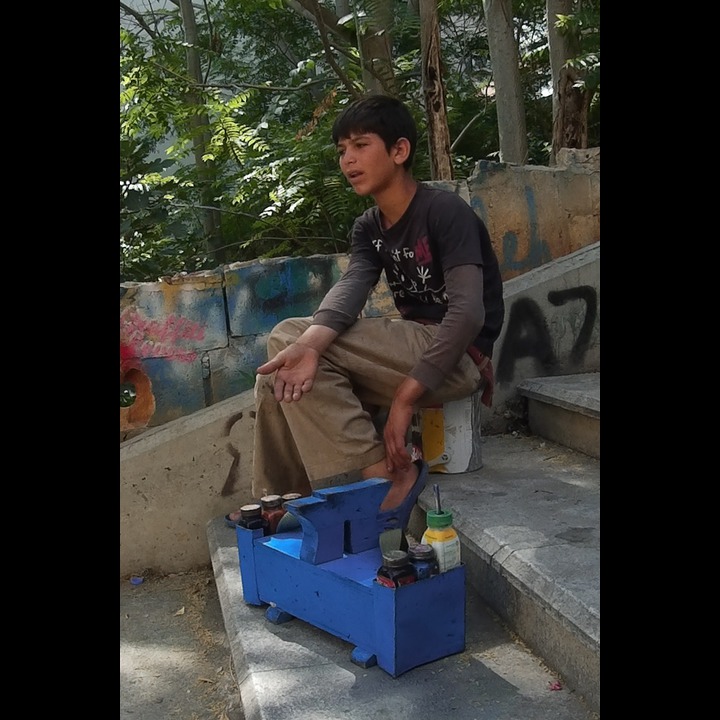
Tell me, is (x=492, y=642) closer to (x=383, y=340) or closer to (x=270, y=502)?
(x=270, y=502)

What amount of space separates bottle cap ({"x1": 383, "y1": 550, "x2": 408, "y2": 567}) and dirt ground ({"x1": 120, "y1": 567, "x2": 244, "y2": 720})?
28.1 inches

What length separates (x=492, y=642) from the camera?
228cm

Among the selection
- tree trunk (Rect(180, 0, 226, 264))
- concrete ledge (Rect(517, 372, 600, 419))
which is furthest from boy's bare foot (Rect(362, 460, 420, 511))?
tree trunk (Rect(180, 0, 226, 264))

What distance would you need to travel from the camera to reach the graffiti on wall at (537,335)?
153 inches

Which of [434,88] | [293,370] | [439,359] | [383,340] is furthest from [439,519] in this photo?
[434,88]

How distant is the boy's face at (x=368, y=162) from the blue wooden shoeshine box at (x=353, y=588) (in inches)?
43.3

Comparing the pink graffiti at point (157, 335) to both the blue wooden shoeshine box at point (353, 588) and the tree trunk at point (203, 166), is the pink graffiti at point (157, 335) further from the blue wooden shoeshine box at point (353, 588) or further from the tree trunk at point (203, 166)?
the tree trunk at point (203, 166)

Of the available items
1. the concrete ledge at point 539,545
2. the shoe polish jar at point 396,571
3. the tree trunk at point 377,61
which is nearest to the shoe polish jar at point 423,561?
the shoe polish jar at point 396,571

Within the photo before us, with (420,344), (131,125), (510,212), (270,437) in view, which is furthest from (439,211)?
(131,125)

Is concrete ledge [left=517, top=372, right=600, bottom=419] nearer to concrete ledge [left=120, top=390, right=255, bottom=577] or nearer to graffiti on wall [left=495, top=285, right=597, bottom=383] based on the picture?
graffiti on wall [left=495, top=285, right=597, bottom=383]

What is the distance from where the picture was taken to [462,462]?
3246mm

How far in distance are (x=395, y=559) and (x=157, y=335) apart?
2.41 meters
